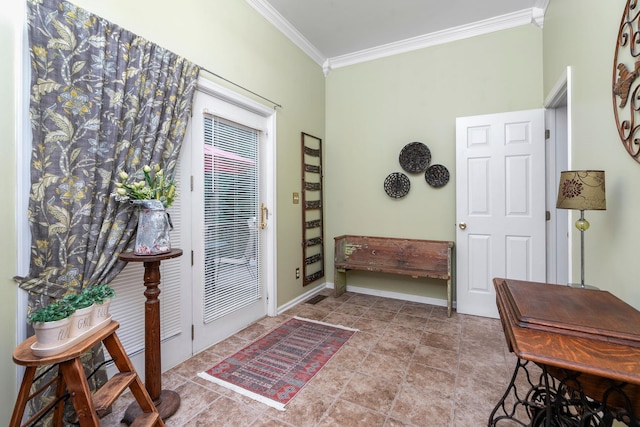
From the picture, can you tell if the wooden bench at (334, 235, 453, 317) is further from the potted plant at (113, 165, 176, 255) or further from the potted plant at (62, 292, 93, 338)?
the potted plant at (62, 292, 93, 338)

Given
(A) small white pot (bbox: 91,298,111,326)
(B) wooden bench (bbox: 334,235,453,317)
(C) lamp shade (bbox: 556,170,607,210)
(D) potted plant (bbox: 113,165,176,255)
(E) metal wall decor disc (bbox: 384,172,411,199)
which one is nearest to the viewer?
(A) small white pot (bbox: 91,298,111,326)

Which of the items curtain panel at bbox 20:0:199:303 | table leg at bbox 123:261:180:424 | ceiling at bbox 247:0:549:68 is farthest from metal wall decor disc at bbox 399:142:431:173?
table leg at bbox 123:261:180:424

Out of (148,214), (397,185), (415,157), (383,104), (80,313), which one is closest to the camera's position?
(80,313)

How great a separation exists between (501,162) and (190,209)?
3.07 meters

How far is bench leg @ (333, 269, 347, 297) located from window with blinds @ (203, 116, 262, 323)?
1108 mm

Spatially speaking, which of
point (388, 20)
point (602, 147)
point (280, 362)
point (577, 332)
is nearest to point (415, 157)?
point (388, 20)

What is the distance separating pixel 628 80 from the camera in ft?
4.43

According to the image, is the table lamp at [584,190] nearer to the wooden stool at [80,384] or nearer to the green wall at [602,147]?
the green wall at [602,147]

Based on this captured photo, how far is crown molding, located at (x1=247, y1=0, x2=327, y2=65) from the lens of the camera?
9.53 ft

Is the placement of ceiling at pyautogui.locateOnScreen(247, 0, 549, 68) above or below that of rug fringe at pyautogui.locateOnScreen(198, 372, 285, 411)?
above

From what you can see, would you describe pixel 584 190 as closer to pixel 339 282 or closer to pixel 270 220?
pixel 270 220

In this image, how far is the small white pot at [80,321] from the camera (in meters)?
1.23

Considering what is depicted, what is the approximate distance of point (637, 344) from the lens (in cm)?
91

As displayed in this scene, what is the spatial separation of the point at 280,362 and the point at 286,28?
11.1ft
